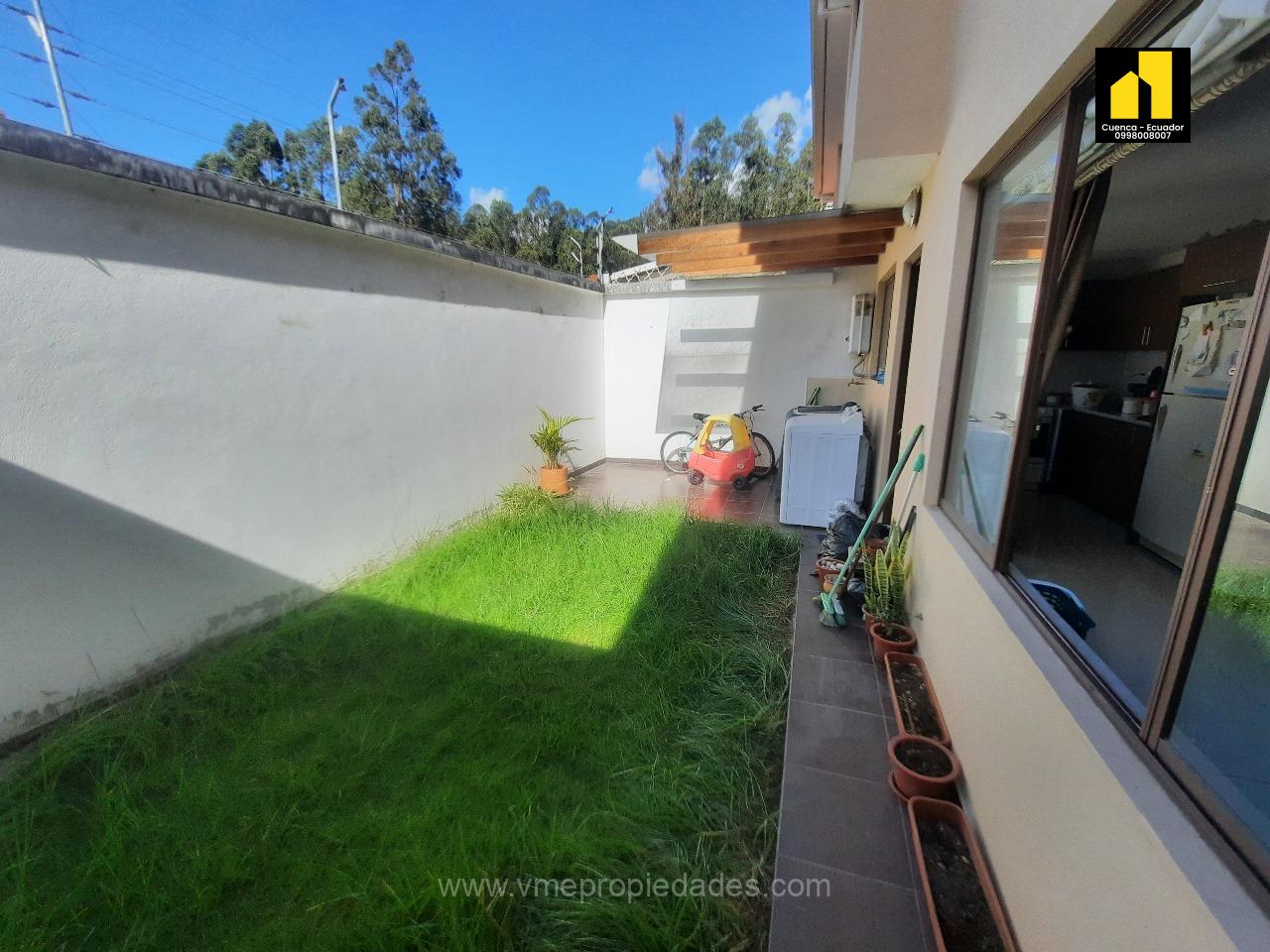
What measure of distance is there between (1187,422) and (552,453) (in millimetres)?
5246

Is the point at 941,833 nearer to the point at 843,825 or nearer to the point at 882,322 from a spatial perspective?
the point at 843,825

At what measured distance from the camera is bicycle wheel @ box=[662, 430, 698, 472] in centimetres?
692

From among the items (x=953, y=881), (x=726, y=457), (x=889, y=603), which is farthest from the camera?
(x=726, y=457)

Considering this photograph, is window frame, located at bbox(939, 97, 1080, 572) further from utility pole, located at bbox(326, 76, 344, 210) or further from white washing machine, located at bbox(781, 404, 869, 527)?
utility pole, located at bbox(326, 76, 344, 210)

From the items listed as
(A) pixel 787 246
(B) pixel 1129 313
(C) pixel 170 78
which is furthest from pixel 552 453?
(C) pixel 170 78

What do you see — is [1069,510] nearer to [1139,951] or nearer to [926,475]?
[926,475]

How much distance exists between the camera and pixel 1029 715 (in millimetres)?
1358

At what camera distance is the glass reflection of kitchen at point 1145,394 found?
2.03m

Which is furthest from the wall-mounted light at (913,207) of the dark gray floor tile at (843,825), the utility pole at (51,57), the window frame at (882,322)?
the utility pole at (51,57)

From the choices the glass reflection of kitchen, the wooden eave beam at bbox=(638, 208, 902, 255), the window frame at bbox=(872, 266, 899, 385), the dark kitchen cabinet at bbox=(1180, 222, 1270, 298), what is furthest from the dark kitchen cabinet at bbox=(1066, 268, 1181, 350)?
the wooden eave beam at bbox=(638, 208, 902, 255)

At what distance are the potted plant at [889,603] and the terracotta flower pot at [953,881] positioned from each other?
92cm

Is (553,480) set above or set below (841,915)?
above

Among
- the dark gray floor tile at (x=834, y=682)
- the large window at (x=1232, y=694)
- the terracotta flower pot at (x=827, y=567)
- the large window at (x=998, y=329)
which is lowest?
the dark gray floor tile at (x=834, y=682)

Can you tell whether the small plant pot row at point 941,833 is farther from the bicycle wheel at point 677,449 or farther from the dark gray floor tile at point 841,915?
the bicycle wheel at point 677,449
